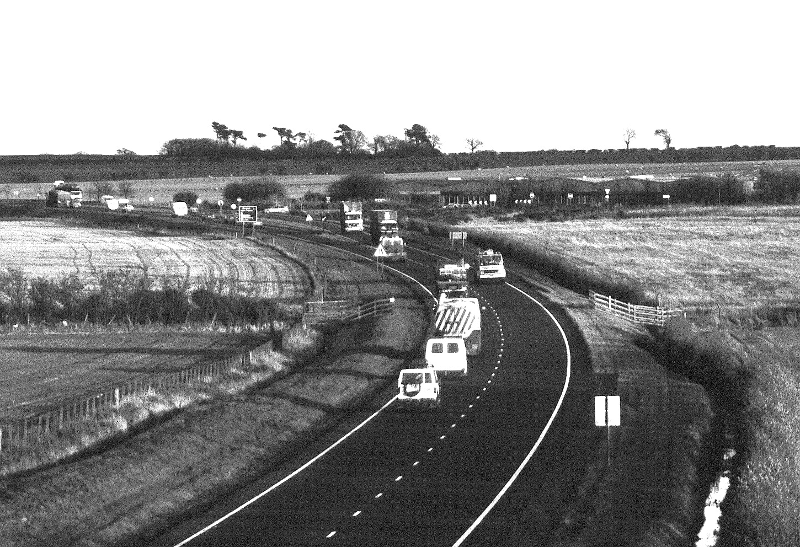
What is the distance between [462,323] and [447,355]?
23.3 ft

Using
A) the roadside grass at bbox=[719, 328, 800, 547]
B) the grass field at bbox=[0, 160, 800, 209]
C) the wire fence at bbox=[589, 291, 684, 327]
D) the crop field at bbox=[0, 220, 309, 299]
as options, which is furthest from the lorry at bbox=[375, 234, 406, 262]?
the grass field at bbox=[0, 160, 800, 209]

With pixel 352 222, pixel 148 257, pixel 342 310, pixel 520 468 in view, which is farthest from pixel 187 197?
pixel 520 468

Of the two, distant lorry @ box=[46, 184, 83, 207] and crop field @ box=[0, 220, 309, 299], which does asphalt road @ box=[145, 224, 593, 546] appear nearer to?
crop field @ box=[0, 220, 309, 299]

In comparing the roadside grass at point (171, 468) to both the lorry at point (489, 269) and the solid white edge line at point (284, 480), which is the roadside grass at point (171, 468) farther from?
the lorry at point (489, 269)

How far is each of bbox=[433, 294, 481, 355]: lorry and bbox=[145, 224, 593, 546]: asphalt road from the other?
4.42m

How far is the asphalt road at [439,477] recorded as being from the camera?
1130 inches

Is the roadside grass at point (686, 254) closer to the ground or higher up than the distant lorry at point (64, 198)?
closer to the ground

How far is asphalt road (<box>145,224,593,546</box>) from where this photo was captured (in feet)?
94.2

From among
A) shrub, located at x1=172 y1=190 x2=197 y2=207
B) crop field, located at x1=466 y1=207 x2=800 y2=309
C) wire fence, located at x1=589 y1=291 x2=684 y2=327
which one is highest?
shrub, located at x1=172 y1=190 x2=197 y2=207

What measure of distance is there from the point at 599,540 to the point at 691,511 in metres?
3.81

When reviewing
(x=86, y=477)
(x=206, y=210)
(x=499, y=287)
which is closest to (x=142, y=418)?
(x=86, y=477)

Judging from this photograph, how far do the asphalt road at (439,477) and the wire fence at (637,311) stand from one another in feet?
59.8

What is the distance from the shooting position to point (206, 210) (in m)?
145

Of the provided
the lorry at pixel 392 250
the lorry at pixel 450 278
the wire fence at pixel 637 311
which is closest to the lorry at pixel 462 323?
the wire fence at pixel 637 311
